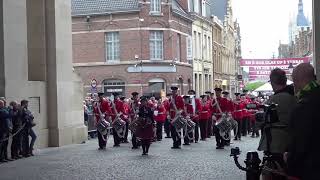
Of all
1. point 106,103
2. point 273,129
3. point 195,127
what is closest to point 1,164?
point 106,103

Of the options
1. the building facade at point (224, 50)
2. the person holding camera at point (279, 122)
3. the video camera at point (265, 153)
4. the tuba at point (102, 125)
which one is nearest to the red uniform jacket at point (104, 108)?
the tuba at point (102, 125)

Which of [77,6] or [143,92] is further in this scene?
[77,6]

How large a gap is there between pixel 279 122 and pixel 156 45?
41405 millimetres

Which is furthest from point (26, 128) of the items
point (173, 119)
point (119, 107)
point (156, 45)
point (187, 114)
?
point (156, 45)

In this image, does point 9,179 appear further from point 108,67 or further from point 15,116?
point 108,67

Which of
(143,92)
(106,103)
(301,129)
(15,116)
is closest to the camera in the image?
(301,129)

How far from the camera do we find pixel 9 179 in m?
12.6

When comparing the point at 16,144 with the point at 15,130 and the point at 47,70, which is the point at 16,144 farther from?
the point at 47,70

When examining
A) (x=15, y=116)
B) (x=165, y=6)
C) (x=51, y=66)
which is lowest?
(x=15, y=116)

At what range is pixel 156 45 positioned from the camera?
156 ft

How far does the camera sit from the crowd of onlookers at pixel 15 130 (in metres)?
16.6

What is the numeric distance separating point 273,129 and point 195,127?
15761 millimetres

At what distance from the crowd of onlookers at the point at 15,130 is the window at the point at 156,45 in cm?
2945

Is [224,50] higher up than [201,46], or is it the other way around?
[224,50]
